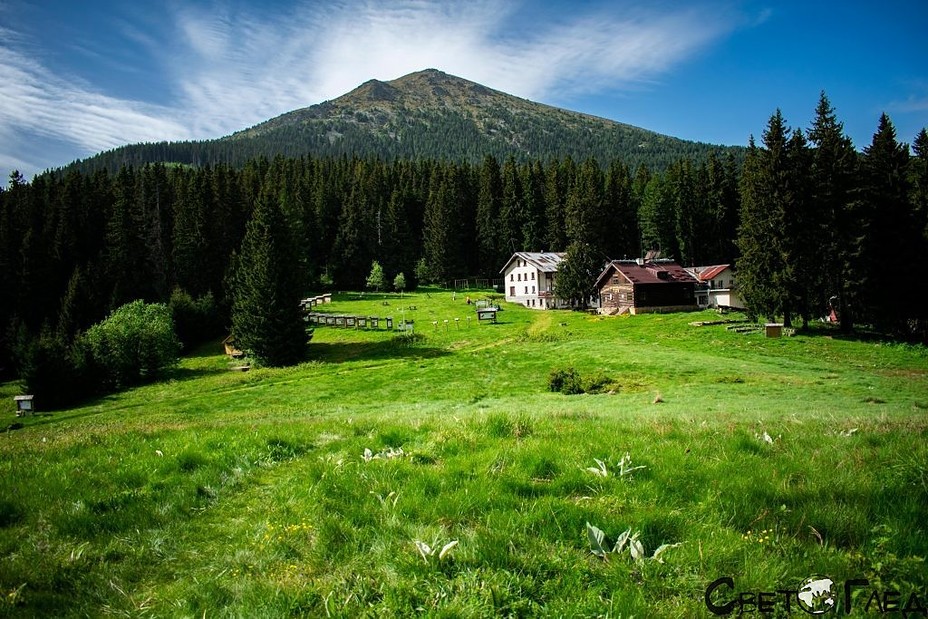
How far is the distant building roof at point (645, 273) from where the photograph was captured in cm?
6644

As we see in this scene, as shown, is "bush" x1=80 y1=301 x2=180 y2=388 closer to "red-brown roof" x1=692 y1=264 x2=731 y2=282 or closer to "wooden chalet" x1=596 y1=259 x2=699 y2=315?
"wooden chalet" x1=596 y1=259 x2=699 y2=315

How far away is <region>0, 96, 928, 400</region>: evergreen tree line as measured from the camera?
4469 cm

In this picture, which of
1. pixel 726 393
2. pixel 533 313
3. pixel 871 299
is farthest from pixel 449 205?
pixel 726 393

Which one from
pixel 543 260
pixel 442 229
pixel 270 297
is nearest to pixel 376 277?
pixel 442 229

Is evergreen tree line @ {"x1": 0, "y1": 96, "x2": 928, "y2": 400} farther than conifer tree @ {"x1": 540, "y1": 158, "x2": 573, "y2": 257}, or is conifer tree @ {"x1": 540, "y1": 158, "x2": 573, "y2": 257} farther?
conifer tree @ {"x1": 540, "y1": 158, "x2": 573, "y2": 257}

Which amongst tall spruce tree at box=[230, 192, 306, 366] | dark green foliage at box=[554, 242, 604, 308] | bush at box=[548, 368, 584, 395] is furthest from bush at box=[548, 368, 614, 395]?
dark green foliage at box=[554, 242, 604, 308]

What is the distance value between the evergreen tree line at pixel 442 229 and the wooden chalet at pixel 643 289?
5.06 metres

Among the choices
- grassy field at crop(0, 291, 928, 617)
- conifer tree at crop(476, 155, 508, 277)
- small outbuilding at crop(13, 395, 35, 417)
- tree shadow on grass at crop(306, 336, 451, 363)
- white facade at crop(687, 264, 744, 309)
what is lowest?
small outbuilding at crop(13, 395, 35, 417)

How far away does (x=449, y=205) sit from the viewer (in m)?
107

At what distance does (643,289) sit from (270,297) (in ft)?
156

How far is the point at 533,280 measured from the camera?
270ft

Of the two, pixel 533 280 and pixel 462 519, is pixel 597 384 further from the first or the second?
pixel 533 280

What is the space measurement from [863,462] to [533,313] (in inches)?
2501

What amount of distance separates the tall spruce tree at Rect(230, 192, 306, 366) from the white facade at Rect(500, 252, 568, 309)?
41.2m
